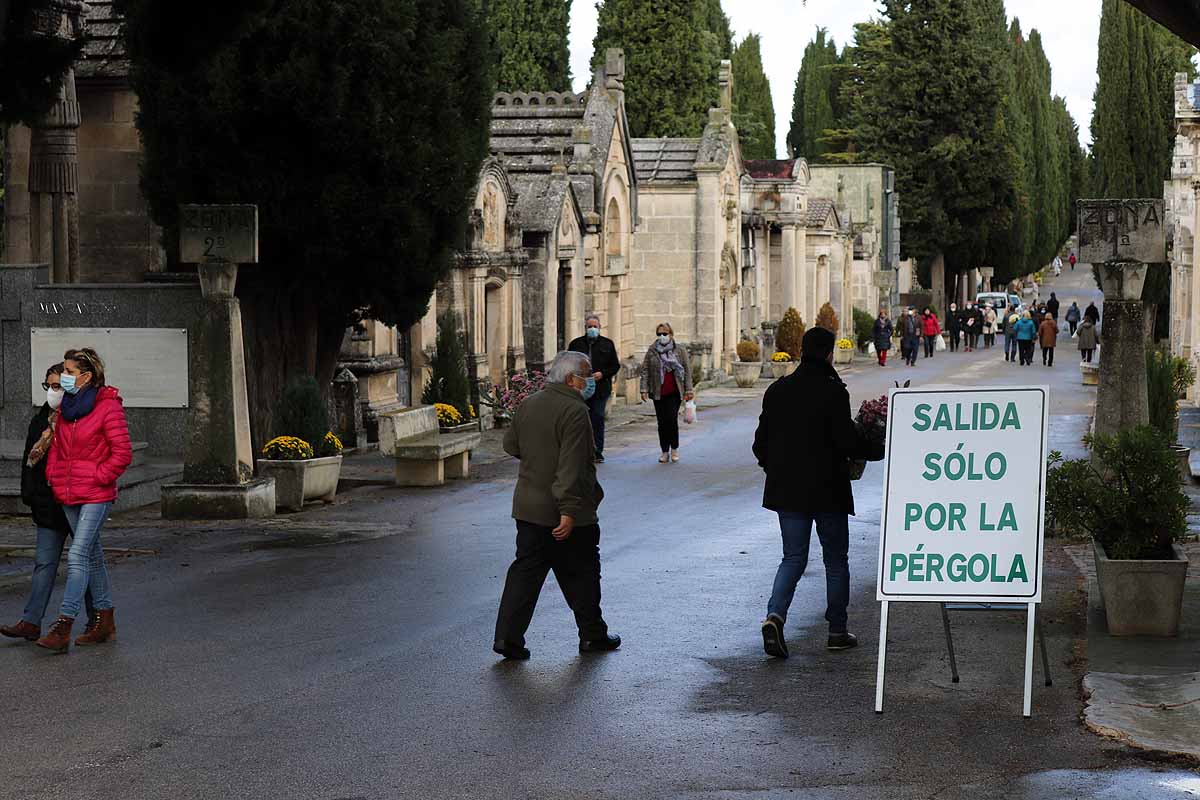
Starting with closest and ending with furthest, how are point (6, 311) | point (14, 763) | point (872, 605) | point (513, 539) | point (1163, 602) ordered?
point (14, 763)
point (1163, 602)
point (872, 605)
point (513, 539)
point (6, 311)

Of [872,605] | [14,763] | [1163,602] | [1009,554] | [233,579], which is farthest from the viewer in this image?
[233,579]

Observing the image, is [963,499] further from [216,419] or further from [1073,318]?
[1073,318]

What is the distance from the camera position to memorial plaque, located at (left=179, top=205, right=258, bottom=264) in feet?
51.9

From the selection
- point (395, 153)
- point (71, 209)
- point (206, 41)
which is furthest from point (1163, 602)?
point (71, 209)

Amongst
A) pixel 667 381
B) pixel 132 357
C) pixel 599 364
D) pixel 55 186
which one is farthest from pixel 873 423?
pixel 55 186

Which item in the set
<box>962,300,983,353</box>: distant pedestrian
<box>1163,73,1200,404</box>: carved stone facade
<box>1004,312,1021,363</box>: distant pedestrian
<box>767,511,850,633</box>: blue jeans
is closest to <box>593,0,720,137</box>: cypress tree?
<box>1004,312,1021,363</box>: distant pedestrian

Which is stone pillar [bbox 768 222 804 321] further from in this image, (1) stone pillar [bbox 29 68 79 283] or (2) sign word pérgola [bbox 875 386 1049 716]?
(2) sign word pérgola [bbox 875 386 1049 716]

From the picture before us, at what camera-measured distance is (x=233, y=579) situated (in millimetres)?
12453

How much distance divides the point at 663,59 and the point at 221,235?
40921mm

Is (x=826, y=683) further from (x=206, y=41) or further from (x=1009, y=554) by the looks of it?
(x=206, y=41)

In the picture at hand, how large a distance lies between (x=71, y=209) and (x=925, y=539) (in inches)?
647

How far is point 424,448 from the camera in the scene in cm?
1881

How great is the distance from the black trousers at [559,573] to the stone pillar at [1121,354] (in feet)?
23.5

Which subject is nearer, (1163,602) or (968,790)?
(968,790)
